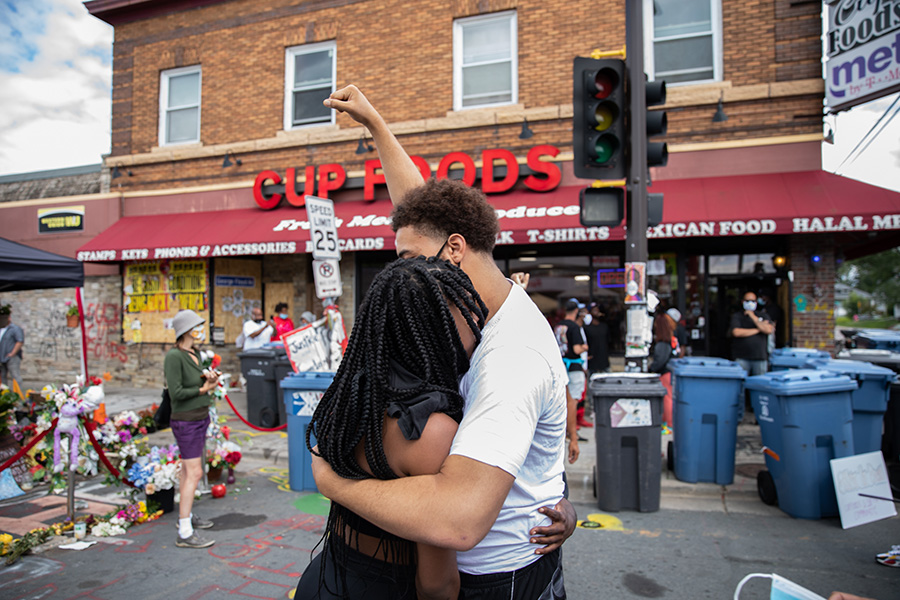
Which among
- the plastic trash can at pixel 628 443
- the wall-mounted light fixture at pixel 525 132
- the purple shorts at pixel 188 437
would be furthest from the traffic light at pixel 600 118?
the wall-mounted light fixture at pixel 525 132

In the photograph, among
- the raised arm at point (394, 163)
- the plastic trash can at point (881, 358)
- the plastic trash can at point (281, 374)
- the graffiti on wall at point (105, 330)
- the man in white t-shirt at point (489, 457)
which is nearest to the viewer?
the man in white t-shirt at point (489, 457)

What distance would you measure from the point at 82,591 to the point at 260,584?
1198mm

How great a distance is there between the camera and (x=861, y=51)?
8281 millimetres

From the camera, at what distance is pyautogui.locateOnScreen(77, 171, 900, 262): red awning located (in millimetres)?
8336

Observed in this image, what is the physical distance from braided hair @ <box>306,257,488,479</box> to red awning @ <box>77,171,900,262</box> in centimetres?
807

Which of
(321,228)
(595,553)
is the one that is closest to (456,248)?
(595,553)

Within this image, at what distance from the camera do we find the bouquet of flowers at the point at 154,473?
5344mm

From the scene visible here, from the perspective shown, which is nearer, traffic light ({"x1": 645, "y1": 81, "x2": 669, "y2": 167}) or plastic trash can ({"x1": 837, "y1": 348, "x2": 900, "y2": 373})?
traffic light ({"x1": 645, "y1": 81, "x2": 669, "y2": 167})

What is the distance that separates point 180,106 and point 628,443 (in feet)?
42.2

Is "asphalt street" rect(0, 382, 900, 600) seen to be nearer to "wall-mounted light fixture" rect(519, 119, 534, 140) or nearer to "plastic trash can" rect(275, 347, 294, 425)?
"plastic trash can" rect(275, 347, 294, 425)

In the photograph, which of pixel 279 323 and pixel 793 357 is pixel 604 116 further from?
pixel 279 323

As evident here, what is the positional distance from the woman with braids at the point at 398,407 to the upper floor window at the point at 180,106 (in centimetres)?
1368

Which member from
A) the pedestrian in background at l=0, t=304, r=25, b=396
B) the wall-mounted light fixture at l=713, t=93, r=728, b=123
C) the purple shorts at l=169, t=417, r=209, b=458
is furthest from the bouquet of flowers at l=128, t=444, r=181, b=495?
the wall-mounted light fixture at l=713, t=93, r=728, b=123

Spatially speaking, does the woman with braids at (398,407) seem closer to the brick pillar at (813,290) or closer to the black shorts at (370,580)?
the black shorts at (370,580)
